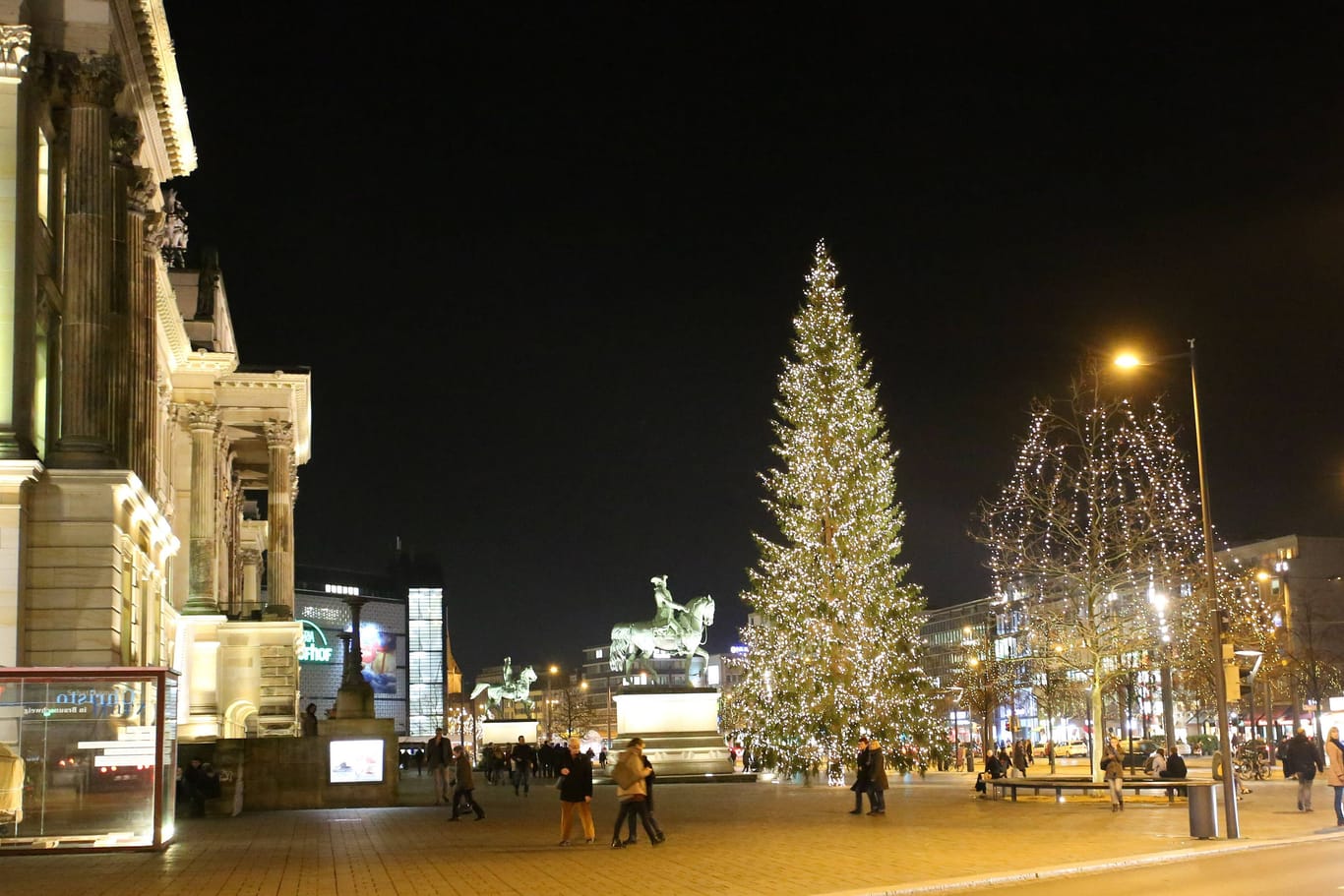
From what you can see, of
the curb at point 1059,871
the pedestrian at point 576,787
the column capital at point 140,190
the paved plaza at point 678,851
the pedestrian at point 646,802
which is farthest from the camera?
the column capital at point 140,190

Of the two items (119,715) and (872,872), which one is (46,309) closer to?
(119,715)

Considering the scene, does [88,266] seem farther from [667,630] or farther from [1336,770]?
[667,630]

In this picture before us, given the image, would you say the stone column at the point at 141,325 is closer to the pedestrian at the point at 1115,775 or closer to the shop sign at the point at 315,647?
the pedestrian at the point at 1115,775

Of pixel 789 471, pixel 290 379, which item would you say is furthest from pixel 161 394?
pixel 789 471

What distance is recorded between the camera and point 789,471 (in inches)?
2048

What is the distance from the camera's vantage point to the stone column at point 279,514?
65.9 meters

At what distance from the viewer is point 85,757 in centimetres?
2202

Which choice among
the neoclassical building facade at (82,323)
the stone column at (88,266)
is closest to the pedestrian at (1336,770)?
the neoclassical building facade at (82,323)

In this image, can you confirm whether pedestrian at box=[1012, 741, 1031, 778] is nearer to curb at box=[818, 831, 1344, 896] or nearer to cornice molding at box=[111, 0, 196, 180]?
curb at box=[818, 831, 1344, 896]

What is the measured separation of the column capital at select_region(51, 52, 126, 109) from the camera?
107 feet

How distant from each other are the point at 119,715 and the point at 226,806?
16.7 m

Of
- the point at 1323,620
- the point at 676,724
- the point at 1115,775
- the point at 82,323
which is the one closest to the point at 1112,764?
the point at 1115,775

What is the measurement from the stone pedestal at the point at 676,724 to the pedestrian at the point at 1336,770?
105 ft

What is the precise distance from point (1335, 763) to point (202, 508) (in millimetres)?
43044
